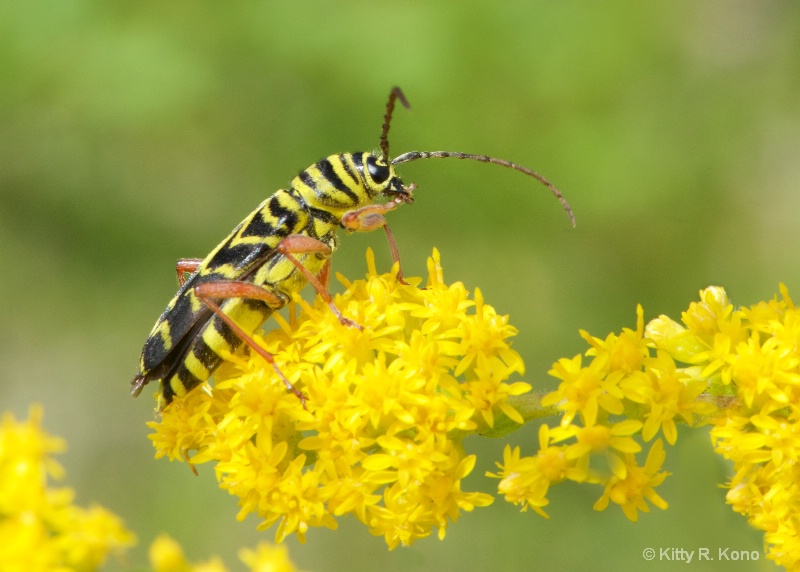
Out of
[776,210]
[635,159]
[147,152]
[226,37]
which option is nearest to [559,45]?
[635,159]

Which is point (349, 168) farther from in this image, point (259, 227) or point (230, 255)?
point (230, 255)

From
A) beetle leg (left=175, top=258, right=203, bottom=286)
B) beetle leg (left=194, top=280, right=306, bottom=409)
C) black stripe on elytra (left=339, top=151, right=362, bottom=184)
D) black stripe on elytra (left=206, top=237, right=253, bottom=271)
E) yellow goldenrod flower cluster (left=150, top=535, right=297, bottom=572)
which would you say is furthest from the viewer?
beetle leg (left=175, top=258, right=203, bottom=286)

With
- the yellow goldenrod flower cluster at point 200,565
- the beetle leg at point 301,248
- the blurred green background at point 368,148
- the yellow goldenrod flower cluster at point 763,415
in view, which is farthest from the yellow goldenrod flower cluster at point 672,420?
the blurred green background at point 368,148

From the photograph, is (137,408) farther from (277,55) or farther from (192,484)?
(277,55)

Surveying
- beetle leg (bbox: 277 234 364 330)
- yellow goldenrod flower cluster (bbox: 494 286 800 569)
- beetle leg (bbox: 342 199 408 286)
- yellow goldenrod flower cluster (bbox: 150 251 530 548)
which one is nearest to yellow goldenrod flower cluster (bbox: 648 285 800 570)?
yellow goldenrod flower cluster (bbox: 494 286 800 569)

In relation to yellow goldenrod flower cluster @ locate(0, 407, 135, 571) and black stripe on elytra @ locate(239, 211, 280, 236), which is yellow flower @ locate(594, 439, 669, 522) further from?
black stripe on elytra @ locate(239, 211, 280, 236)

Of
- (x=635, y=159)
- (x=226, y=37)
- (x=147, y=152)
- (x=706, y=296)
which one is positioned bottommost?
(x=706, y=296)
